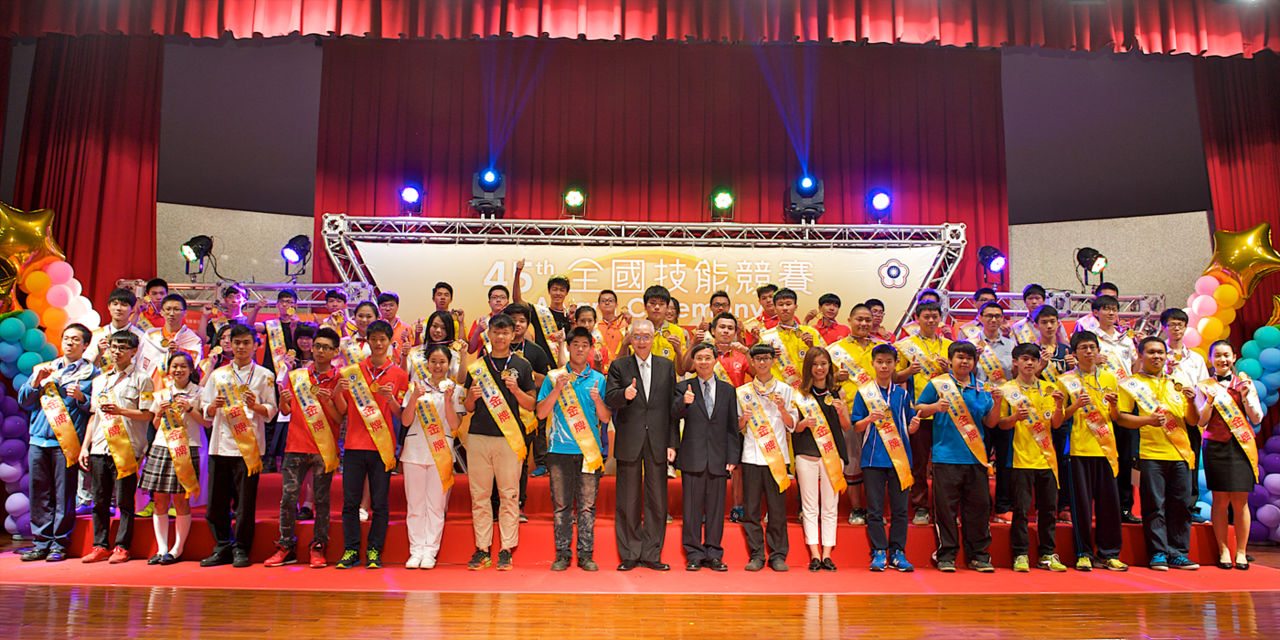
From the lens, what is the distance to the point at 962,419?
4.13 m

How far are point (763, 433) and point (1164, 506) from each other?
220 centimetres

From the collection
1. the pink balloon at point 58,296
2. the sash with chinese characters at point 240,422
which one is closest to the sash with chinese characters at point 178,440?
the sash with chinese characters at point 240,422

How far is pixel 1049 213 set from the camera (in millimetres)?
9273

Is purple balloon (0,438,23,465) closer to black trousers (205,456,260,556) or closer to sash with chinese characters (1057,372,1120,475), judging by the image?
black trousers (205,456,260,556)

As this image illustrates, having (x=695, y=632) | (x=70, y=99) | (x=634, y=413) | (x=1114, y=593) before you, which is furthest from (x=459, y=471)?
(x=70, y=99)

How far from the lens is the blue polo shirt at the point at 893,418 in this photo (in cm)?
414

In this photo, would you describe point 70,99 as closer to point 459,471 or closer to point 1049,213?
point 459,471

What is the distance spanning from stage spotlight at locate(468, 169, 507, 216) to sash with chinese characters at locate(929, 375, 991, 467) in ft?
15.7

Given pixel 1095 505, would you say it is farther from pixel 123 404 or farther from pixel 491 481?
pixel 123 404

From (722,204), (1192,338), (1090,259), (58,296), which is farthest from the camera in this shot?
(722,204)

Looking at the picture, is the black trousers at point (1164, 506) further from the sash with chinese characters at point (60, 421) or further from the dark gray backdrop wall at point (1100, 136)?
the sash with chinese characters at point (60, 421)

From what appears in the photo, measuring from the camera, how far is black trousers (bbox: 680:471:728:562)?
4.08 m

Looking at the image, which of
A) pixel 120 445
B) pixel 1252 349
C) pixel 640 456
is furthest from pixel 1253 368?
pixel 120 445

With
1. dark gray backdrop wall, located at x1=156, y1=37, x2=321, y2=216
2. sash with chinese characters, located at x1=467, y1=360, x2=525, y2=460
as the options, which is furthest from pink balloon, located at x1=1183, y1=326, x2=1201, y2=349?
dark gray backdrop wall, located at x1=156, y1=37, x2=321, y2=216
